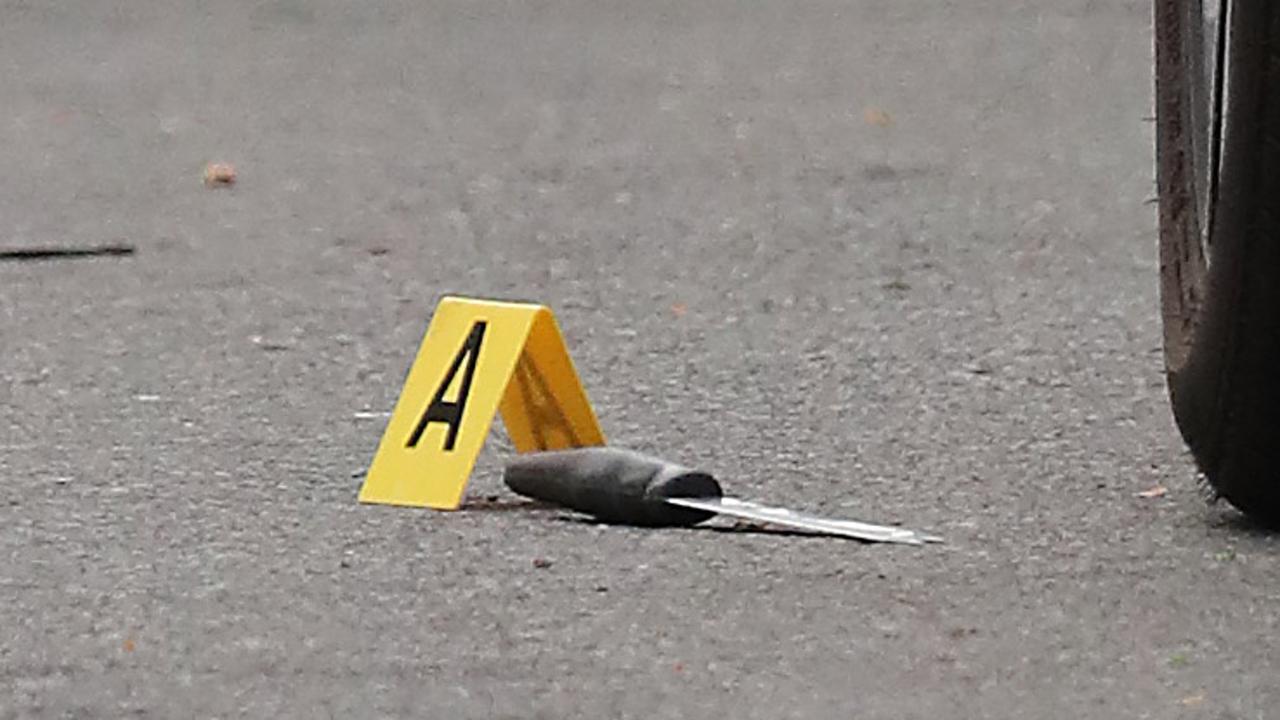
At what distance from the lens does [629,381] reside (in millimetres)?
4070

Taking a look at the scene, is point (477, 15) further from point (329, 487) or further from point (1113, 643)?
point (1113, 643)

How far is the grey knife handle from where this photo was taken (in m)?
3.17

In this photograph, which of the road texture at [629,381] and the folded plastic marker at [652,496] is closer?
the road texture at [629,381]

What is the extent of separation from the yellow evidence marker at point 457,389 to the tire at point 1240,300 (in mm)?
673

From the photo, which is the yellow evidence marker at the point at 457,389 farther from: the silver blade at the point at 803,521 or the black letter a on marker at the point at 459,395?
the silver blade at the point at 803,521

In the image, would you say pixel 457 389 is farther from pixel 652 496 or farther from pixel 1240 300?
pixel 1240 300

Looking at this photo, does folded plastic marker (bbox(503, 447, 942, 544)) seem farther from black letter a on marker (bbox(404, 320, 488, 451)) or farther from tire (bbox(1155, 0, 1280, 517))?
tire (bbox(1155, 0, 1280, 517))

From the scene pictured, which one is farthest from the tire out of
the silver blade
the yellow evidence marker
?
the yellow evidence marker

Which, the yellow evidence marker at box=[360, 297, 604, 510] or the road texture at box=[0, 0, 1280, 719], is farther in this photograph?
the yellow evidence marker at box=[360, 297, 604, 510]

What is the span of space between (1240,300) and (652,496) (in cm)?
63

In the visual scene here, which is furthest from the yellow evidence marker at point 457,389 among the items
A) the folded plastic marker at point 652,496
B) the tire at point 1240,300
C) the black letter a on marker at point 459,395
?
the tire at point 1240,300

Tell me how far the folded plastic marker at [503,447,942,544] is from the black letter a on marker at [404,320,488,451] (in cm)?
14

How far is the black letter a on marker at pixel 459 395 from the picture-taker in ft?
10.9

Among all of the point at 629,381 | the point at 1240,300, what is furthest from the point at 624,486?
the point at 629,381
